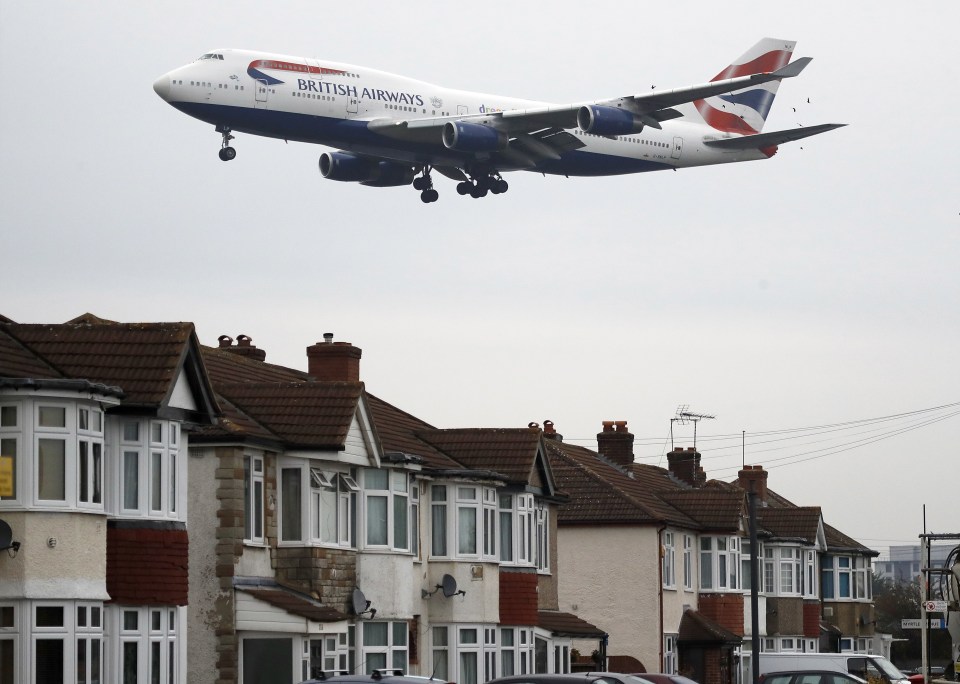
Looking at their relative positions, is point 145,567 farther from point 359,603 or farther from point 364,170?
point 364,170

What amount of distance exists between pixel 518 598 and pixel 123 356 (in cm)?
1299

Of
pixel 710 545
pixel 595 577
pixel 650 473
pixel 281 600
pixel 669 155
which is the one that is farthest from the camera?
pixel 669 155

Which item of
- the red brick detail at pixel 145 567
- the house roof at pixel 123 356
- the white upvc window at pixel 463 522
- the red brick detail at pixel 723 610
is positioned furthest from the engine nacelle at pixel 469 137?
the red brick detail at pixel 145 567

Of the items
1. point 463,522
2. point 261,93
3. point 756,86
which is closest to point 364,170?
point 261,93

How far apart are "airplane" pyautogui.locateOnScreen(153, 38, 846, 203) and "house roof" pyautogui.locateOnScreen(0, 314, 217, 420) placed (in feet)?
97.5

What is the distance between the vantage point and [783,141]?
66.9 meters

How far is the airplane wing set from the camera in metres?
64.3

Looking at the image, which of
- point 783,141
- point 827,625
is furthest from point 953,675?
point 783,141

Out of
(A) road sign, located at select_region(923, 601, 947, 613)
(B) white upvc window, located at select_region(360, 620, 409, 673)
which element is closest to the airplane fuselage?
(B) white upvc window, located at select_region(360, 620, 409, 673)

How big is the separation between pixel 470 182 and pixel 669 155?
11203 mm

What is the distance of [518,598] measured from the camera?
116 ft

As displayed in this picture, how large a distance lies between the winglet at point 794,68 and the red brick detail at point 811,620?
1704 cm

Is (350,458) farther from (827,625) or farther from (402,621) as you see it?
(827,625)

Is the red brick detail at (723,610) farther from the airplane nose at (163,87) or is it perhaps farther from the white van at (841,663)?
the airplane nose at (163,87)
